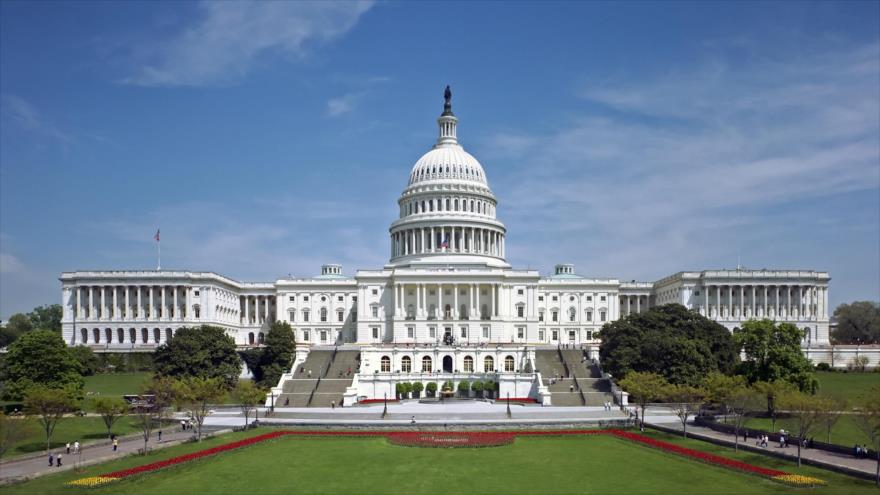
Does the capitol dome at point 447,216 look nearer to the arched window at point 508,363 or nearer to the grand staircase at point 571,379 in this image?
the arched window at point 508,363

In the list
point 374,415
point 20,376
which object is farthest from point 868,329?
point 20,376

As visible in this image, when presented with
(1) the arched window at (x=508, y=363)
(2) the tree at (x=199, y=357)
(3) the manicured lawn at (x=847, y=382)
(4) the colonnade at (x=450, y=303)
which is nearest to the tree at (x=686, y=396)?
(3) the manicured lawn at (x=847, y=382)

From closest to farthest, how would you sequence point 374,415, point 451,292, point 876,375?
point 374,415, point 876,375, point 451,292

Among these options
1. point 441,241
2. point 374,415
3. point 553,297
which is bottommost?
point 374,415

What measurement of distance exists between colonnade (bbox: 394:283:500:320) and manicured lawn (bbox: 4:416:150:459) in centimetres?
5481

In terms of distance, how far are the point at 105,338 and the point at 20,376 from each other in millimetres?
59240

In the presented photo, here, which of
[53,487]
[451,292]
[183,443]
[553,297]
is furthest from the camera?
[553,297]

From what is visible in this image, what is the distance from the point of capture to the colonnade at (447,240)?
446 ft

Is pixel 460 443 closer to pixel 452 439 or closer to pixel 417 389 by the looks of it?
pixel 452 439

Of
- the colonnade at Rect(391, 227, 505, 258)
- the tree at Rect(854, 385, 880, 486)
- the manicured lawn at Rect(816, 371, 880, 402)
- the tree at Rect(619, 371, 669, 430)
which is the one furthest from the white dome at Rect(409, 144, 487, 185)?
the tree at Rect(854, 385, 880, 486)

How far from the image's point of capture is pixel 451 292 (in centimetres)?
12125

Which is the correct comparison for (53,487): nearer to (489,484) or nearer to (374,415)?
(489,484)

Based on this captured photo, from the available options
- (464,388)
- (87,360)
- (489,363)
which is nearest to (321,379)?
(464,388)

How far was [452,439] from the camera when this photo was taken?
58.8 metres
